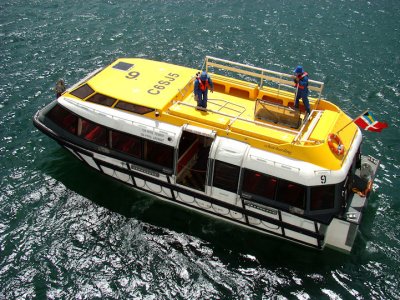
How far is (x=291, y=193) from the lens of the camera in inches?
588

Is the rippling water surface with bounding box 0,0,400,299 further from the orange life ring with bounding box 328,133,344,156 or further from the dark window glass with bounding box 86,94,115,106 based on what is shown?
the orange life ring with bounding box 328,133,344,156

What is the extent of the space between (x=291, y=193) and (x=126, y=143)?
6.67 metres

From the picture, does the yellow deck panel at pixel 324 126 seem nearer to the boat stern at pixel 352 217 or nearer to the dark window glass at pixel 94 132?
the boat stern at pixel 352 217

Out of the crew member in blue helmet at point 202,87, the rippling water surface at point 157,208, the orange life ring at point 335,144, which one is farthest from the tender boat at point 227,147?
the rippling water surface at point 157,208

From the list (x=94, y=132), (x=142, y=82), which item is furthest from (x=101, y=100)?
(x=142, y=82)

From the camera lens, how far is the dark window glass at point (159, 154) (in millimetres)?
16312

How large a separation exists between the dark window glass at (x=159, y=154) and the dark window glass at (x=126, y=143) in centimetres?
34

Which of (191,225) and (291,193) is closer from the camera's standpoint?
(291,193)

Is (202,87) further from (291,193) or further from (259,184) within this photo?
(291,193)

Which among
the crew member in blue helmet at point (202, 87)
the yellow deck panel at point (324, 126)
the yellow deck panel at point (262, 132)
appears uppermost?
the crew member in blue helmet at point (202, 87)

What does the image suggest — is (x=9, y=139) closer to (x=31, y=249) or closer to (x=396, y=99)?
(x=31, y=249)

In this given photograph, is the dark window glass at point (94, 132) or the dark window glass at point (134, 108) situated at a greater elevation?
the dark window glass at point (134, 108)

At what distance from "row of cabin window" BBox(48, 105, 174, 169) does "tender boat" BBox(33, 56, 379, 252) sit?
0.14 ft

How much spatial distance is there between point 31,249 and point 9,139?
24.3ft
